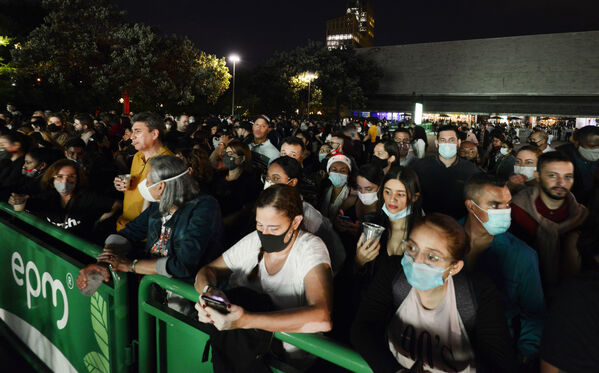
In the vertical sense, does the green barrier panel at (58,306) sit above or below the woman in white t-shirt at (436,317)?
below

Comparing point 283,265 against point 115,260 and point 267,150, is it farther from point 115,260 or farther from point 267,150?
point 267,150

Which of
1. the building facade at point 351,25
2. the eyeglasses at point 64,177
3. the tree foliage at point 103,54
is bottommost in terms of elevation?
the eyeglasses at point 64,177

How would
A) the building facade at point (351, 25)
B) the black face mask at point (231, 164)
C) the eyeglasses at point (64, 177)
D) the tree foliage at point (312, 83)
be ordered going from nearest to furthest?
the eyeglasses at point (64, 177), the black face mask at point (231, 164), the tree foliage at point (312, 83), the building facade at point (351, 25)

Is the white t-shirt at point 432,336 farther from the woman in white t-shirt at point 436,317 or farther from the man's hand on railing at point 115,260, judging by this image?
the man's hand on railing at point 115,260

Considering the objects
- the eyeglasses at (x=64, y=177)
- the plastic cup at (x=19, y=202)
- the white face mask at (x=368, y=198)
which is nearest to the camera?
the plastic cup at (x=19, y=202)

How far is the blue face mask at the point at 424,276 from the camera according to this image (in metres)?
1.78

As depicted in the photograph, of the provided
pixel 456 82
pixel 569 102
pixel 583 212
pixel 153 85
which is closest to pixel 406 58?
pixel 456 82

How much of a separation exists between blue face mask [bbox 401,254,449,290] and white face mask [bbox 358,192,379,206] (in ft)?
6.17

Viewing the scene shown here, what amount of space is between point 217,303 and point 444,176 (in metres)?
3.73

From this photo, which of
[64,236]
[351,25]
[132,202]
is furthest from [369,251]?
[351,25]

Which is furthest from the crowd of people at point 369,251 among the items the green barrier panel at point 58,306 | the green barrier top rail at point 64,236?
the green barrier panel at point 58,306

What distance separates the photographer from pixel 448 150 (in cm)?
473

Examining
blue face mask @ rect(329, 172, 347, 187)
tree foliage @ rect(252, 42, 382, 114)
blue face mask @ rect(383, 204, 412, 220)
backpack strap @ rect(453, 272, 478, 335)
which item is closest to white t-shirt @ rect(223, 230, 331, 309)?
backpack strap @ rect(453, 272, 478, 335)

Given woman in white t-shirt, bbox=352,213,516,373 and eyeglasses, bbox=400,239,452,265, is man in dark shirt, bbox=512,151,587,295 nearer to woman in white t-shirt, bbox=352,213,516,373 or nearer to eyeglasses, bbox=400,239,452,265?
woman in white t-shirt, bbox=352,213,516,373
